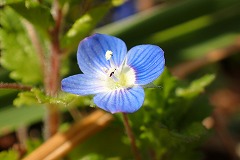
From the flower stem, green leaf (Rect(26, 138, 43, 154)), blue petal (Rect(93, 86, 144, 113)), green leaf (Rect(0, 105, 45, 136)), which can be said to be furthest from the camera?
green leaf (Rect(0, 105, 45, 136))

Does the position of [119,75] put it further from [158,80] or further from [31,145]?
[31,145]

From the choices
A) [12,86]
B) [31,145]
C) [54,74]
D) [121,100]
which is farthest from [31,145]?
[121,100]

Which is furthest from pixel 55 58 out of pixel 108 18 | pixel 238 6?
pixel 238 6

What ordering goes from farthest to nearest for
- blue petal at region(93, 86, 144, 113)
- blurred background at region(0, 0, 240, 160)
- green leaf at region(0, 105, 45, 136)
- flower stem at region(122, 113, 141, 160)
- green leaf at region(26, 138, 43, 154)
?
green leaf at region(0, 105, 45, 136), green leaf at region(26, 138, 43, 154), blurred background at region(0, 0, 240, 160), flower stem at region(122, 113, 141, 160), blue petal at region(93, 86, 144, 113)

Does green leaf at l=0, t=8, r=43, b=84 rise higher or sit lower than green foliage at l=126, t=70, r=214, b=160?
higher

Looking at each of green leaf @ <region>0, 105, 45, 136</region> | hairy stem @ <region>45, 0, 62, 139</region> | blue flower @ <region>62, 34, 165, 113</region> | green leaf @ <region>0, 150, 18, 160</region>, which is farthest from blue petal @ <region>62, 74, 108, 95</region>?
green leaf @ <region>0, 105, 45, 136</region>

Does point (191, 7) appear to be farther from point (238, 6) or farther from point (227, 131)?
point (227, 131)

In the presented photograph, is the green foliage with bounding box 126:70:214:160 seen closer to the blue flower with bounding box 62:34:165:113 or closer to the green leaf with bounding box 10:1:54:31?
the blue flower with bounding box 62:34:165:113
